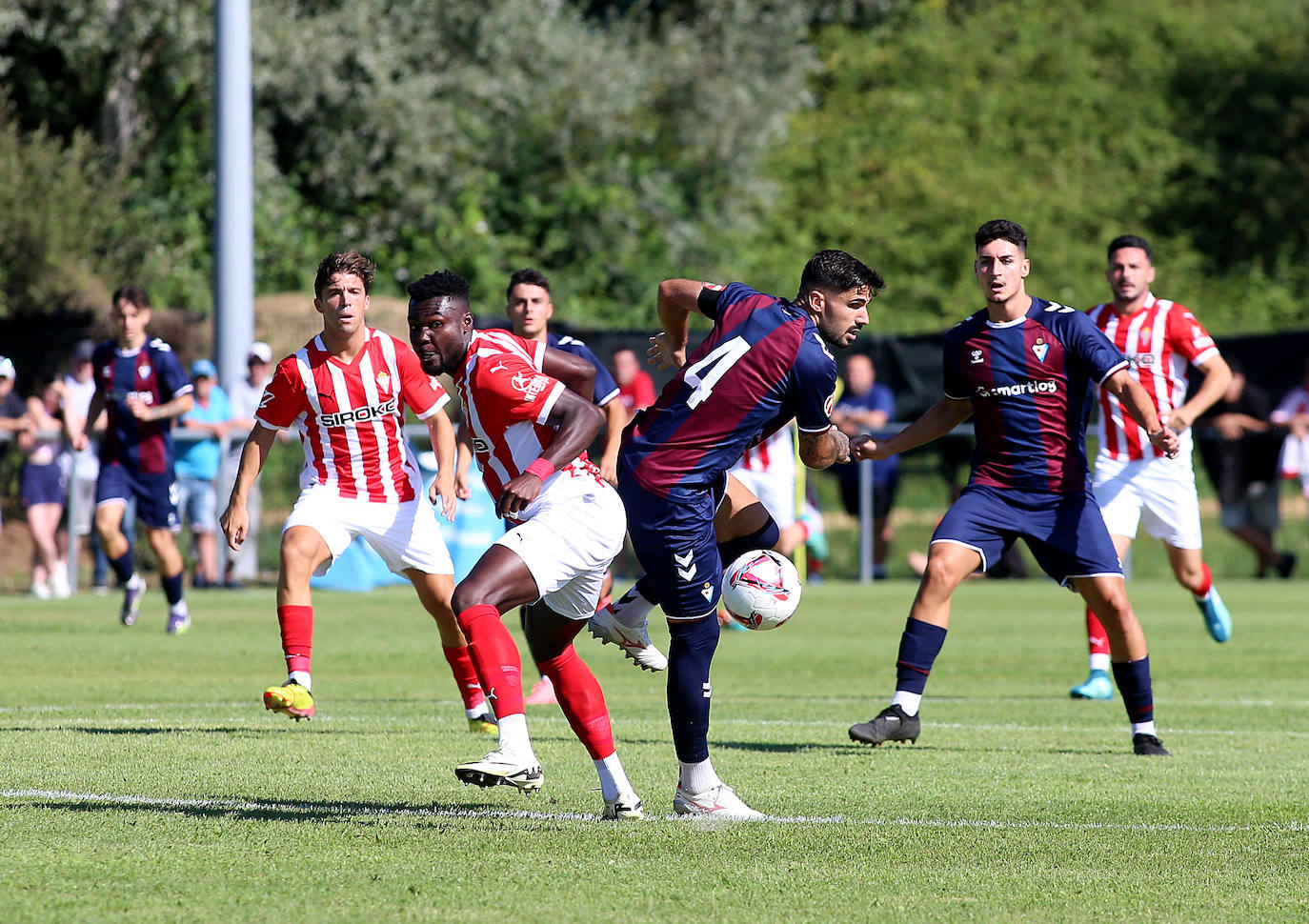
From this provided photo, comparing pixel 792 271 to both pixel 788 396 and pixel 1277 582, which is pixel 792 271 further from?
pixel 788 396

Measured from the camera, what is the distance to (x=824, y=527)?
20.9 metres

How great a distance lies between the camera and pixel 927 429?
27.1 ft

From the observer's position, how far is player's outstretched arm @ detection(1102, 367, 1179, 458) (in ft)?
25.1

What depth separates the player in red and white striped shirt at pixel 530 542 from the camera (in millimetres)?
5859

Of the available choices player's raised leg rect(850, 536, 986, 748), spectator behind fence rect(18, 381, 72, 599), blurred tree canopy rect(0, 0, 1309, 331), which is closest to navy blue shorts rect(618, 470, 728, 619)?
player's raised leg rect(850, 536, 986, 748)

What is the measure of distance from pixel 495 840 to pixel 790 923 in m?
1.35

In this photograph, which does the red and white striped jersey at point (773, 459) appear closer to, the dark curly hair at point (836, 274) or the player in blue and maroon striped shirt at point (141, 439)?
the player in blue and maroon striped shirt at point (141, 439)

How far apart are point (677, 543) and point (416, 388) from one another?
9.49 feet

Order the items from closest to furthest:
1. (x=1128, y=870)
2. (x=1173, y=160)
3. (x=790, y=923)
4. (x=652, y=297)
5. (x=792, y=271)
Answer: (x=790, y=923) → (x=1128, y=870) → (x=652, y=297) → (x=792, y=271) → (x=1173, y=160)

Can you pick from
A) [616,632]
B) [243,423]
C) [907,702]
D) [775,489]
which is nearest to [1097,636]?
[907,702]

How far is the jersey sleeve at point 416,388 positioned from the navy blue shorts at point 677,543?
8.66 feet

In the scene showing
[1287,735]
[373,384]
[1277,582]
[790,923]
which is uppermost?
[373,384]

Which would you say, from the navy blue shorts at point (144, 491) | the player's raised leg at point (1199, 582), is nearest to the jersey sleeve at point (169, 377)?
the navy blue shorts at point (144, 491)

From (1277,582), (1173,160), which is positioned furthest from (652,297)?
(1173,160)
